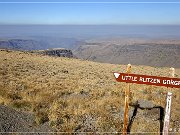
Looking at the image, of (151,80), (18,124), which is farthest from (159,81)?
(18,124)

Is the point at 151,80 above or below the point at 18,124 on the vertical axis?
above

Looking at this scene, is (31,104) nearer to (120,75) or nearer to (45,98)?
(45,98)

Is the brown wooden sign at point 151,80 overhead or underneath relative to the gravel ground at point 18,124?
overhead

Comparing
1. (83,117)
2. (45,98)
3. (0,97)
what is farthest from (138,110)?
(0,97)

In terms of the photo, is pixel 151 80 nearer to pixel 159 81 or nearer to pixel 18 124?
pixel 159 81

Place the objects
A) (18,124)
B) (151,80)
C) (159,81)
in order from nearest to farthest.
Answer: (159,81), (151,80), (18,124)

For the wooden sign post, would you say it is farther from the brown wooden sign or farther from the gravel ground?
the gravel ground

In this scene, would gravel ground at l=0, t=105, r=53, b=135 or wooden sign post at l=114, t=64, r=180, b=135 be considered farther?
gravel ground at l=0, t=105, r=53, b=135

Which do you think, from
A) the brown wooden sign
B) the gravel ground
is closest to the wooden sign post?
the brown wooden sign

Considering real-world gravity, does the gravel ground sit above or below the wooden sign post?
below

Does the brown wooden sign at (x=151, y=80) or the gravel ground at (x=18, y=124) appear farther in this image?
the gravel ground at (x=18, y=124)

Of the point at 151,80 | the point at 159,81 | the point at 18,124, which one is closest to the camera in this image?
the point at 159,81

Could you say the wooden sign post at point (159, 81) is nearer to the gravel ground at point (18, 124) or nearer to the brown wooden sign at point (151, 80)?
the brown wooden sign at point (151, 80)

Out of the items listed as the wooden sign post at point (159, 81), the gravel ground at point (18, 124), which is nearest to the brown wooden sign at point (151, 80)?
the wooden sign post at point (159, 81)
